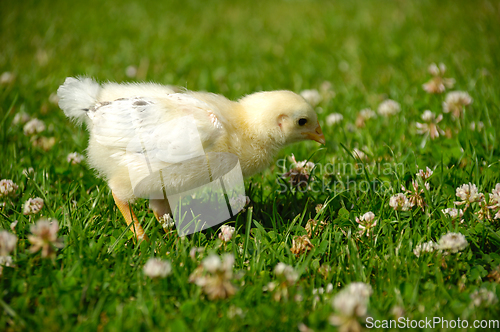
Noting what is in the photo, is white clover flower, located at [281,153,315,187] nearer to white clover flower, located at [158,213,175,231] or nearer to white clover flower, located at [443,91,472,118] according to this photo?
white clover flower, located at [158,213,175,231]

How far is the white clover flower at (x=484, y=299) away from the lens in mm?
1756

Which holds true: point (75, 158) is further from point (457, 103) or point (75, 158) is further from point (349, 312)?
point (457, 103)

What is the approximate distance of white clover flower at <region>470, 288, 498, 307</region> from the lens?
5.76 feet

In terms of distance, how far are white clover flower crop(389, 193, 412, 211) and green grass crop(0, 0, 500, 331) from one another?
7cm

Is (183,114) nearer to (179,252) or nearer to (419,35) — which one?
(179,252)

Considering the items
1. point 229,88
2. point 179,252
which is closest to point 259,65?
point 229,88

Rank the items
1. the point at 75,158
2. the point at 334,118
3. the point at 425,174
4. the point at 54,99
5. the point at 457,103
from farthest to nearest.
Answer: the point at 54,99 → the point at 334,118 → the point at 457,103 → the point at 75,158 → the point at 425,174

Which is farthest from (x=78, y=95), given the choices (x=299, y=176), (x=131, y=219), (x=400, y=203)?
(x=400, y=203)

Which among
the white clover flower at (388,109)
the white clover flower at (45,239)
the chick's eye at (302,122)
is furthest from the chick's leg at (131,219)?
the white clover flower at (388,109)

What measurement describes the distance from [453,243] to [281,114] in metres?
1.22

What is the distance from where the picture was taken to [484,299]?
176cm

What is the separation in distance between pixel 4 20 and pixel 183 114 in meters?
5.62

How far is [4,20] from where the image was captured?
6152 millimetres

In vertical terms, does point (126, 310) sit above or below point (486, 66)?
above
